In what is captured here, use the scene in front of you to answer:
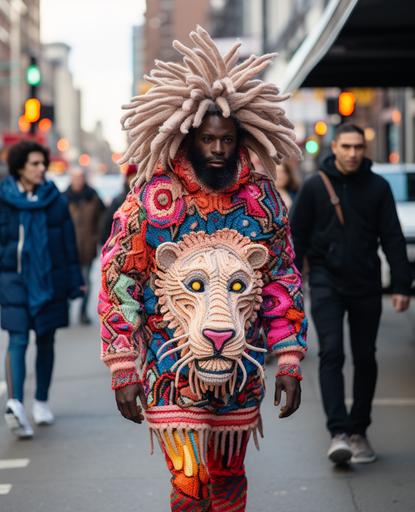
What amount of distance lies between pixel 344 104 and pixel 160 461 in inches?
525

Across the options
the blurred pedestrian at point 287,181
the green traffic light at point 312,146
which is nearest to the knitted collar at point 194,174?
the blurred pedestrian at point 287,181

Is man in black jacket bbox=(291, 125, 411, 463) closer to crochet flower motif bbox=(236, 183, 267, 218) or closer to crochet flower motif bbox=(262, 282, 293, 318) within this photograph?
crochet flower motif bbox=(262, 282, 293, 318)

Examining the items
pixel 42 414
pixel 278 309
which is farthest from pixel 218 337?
pixel 42 414

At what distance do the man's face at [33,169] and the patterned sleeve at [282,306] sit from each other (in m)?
3.76

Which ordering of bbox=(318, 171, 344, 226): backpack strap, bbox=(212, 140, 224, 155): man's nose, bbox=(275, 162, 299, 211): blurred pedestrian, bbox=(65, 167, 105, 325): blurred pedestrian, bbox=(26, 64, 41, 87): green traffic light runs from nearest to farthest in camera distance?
bbox=(212, 140, 224, 155): man's nose, bbox=(318, 171, 344, 226): backpack strap, bbox=(275, 162, 299, 211): blurred pedestrian, bbox=(65, 167, 105, 325): blurred pedestrian, bbox=(26, 64, 41, 87): green traffic light

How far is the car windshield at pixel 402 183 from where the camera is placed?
15375 mm

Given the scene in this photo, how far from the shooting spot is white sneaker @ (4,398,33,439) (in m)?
7.38

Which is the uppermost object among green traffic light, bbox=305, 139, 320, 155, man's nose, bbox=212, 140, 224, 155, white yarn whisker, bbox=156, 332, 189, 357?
green traffic light, bbox=305, 139, 320, 155

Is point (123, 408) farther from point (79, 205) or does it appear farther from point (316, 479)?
point (79, 205)

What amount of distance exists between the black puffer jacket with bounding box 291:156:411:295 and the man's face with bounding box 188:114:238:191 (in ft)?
7.90

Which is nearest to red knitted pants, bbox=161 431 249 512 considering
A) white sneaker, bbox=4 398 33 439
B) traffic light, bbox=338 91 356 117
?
white sneaker, bbox=4 398 33 439

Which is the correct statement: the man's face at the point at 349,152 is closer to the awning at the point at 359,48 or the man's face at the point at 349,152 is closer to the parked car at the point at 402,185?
the awning at the point at 359,48

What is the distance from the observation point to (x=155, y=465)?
22.2 ft

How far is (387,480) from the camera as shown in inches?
249
